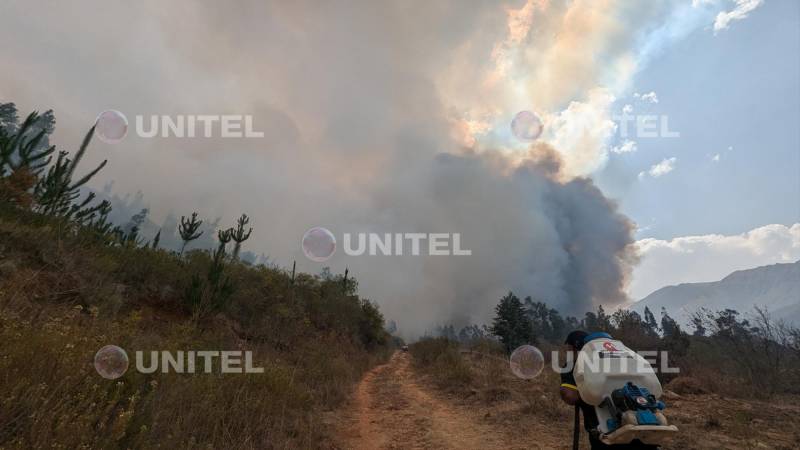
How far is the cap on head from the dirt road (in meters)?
3.74

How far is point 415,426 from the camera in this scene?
7.35m

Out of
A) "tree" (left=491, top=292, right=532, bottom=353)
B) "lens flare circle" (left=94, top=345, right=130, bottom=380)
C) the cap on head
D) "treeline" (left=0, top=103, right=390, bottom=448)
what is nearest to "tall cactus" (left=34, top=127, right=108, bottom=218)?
"treeline" (left=0, top=103, right=390, bottom=448)

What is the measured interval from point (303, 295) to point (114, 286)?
13.4 metres

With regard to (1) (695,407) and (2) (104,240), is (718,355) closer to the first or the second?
(1) (695,407)

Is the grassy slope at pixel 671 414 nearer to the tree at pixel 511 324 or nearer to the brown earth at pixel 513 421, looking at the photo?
the brown earth at pixel 513 421

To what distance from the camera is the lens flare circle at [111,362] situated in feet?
11.5

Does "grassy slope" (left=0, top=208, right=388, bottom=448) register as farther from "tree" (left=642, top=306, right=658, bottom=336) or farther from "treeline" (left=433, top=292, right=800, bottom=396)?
"tree" (left=642, top=306, right=658, bottom=336)

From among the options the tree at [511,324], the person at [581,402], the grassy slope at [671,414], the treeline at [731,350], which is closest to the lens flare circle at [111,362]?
the person at [581,402]

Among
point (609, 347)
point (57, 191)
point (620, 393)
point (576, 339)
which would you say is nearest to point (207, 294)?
point (57, 191)

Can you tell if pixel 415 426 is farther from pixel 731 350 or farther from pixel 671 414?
pixel 731 350

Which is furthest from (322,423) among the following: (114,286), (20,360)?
(114,286)

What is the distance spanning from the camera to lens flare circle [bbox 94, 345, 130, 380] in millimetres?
3512

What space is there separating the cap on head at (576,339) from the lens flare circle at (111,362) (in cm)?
452

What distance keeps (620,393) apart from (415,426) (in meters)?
5.93
